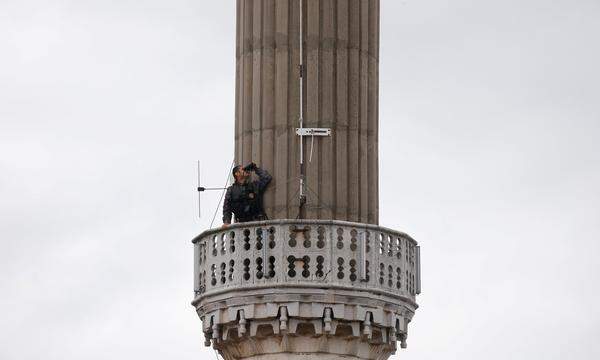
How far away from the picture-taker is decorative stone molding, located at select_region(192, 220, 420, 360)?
166 ft

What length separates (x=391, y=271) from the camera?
5162 centimetres

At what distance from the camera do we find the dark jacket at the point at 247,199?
5228 cm

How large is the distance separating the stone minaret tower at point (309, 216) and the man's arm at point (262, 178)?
8.0 inches

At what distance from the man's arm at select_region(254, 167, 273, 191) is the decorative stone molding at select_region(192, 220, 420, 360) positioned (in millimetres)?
1509

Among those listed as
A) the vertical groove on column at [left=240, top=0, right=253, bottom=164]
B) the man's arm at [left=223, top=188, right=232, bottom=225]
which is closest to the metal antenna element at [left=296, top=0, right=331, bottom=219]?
the vertical groove on column at [left=240, top=0, right=253, bottom=164]

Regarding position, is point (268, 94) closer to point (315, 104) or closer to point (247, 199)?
point (315, 104)

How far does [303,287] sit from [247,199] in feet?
9.42

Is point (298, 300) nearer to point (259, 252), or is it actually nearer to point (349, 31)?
point (259, 252)

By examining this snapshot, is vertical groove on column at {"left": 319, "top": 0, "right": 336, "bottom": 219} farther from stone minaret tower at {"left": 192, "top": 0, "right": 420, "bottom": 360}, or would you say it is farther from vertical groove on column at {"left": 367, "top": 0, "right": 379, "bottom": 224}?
vertical groove on column at {"left": 367, "top": 0, "right": 379, "bottom": 224}

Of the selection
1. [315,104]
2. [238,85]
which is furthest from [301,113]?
[238,85]

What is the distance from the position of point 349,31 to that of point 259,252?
5.99m

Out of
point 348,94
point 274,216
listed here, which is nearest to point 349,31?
point 348,94

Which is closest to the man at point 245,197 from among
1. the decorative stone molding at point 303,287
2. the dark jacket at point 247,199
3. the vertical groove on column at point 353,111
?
the dark jacket at point 247,199

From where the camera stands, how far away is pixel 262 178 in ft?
172
